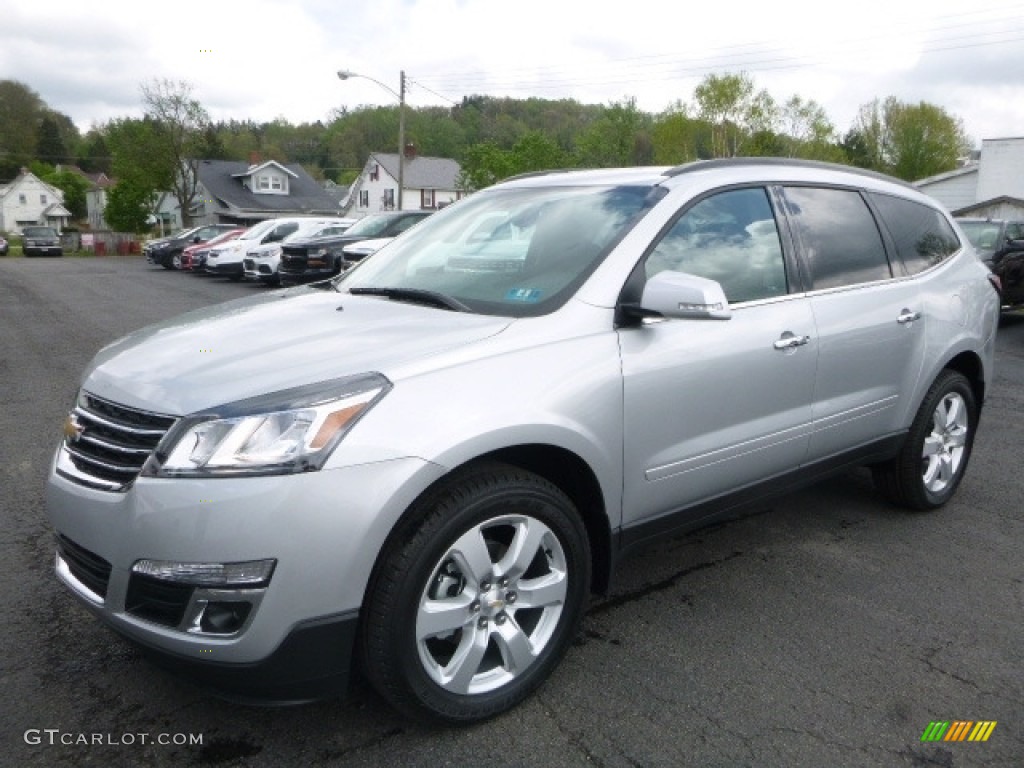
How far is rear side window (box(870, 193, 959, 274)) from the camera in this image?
173 inches

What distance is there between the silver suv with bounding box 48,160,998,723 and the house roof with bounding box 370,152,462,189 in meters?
66.6

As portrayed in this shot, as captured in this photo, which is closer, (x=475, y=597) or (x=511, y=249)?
(x=475, y=597)

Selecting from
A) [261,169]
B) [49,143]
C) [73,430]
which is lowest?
[73,430]

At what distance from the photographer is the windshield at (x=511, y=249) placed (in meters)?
3.11

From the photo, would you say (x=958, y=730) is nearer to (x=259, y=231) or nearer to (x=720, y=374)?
(x=720, y=374)

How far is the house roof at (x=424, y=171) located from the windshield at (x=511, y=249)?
217 ft

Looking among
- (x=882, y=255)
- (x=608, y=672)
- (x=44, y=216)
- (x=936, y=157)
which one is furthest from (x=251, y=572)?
(x=44, y=216)

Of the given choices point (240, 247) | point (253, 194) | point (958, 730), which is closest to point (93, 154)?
point (253, 194)

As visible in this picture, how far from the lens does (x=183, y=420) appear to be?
236 cm

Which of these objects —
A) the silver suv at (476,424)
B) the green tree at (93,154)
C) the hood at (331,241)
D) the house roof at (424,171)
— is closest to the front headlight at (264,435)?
the silver suv at (476,424)

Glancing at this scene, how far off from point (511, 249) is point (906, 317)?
2080 mm

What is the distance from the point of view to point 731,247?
3520 millimetres

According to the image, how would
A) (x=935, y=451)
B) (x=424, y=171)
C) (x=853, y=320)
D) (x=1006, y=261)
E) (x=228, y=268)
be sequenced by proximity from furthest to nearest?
1. (x=424, y=171)
2. (x=228, y=268)
3. (x=1006, y=261)
4. (x=935, y=451)
5. (x=853, y=320)

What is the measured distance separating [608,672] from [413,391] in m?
1.31
